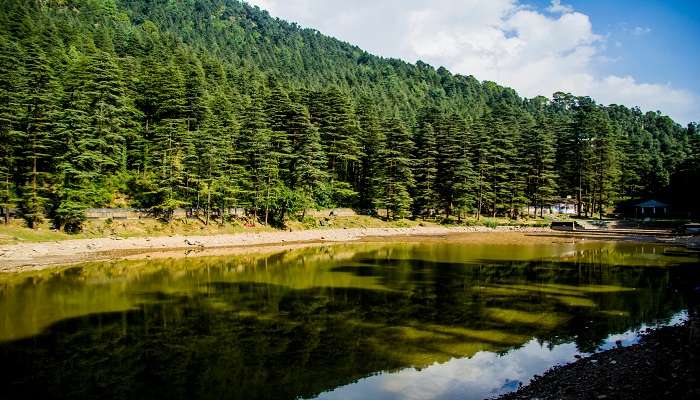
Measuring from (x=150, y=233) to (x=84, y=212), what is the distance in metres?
6.06

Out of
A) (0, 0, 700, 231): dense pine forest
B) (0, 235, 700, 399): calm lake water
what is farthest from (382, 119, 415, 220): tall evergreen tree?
(0, 235, 700, 399): calm lake water

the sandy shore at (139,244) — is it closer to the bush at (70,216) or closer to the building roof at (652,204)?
the bush at (70,216)

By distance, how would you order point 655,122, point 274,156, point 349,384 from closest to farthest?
point 349,384 → point 274,156 → point 655,122

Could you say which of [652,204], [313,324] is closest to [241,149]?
[313,324]

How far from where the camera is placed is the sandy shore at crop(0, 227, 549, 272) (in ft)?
113

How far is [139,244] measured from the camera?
4225cm

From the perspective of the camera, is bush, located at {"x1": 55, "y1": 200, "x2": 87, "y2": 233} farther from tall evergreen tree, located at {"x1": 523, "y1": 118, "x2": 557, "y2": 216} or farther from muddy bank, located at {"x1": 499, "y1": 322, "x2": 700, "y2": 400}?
tall evergreen tree, located at {"x1": 523, "y1": 118, "x2": 557, "y2": 216}

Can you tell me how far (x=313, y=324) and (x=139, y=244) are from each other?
2899 centimetres

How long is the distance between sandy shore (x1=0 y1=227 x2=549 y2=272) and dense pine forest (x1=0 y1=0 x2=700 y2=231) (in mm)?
4199

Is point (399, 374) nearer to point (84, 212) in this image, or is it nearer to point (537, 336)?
point (537, 336)

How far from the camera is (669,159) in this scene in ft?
328

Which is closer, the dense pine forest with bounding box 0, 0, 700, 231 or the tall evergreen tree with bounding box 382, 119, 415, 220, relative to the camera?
the dense pine forest with bounding box 0, 0, 700, 231

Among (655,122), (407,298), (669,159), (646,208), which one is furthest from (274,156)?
(655,122)

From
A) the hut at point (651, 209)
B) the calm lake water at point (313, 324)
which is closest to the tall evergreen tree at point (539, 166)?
the hut at point (651, 209)
